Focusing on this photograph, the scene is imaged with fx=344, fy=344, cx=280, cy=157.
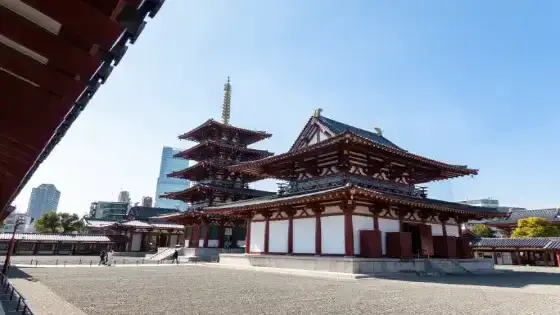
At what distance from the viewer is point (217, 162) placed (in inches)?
1661

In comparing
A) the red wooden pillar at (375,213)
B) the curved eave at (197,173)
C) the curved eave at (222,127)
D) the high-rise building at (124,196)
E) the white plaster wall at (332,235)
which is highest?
the high-rise building at (124,196)

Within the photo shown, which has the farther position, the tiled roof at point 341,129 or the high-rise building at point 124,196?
the high-rise building at point 124,196

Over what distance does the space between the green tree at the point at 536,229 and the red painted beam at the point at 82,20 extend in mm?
55971

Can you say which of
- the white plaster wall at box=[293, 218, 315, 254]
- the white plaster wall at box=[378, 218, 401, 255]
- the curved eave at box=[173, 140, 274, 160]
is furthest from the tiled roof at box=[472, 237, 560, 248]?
the white plaster wall at box=[293, 218, 315, 254]

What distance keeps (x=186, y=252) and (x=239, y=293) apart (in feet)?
95.5

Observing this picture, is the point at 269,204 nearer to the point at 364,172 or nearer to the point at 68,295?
the point at 364,172

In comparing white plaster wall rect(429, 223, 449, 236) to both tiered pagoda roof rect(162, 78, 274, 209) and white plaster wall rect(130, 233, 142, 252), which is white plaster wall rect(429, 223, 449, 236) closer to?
tiered pagoda roof rect(162, 78, 274, 209)

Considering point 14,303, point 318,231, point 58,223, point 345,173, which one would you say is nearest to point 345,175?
point 345,173

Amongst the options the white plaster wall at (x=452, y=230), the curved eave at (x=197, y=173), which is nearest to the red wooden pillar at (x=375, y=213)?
the white plaster wall at (x=452, y=230)

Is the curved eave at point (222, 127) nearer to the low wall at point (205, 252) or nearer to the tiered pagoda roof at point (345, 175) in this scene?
the low wall at point (205, 252)

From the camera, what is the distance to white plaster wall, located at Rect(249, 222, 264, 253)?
2655 centimetres

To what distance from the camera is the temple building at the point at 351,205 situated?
66.8 ft

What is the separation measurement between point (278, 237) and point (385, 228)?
7.57 metres

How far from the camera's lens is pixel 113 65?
303 cm
